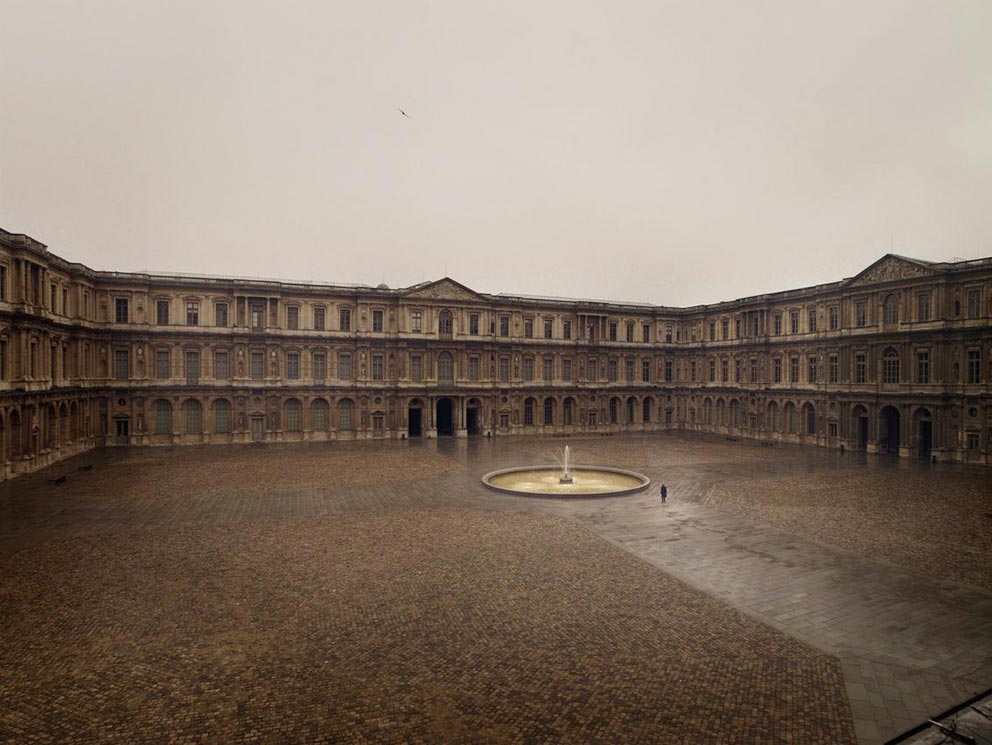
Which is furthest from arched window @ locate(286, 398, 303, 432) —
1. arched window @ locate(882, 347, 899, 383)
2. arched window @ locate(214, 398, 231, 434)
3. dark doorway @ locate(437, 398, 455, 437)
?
arched window @ locate(882, 347, 899, 383)

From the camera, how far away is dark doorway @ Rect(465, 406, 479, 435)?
57781mm

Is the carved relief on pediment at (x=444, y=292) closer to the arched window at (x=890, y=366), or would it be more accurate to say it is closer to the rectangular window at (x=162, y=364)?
the rectangular window at (x=162, y=364)

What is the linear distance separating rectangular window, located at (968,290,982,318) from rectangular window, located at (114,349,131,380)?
63.1 metres

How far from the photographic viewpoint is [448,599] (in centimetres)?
1462

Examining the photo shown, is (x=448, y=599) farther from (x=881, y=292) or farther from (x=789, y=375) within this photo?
(x=789, y=375)

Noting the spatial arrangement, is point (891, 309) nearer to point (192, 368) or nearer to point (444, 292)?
point (444, 292)

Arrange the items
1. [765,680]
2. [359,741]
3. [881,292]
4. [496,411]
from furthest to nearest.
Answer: [496,411] → [881,292] → [765,680] → [359,741]

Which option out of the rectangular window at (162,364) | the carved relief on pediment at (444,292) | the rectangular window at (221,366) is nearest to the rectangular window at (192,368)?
the rectangular window at (221,366)

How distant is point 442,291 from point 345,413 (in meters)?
14.9

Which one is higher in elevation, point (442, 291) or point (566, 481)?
point (442, 291)

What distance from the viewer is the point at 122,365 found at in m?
46.9

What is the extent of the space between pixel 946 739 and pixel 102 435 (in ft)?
177

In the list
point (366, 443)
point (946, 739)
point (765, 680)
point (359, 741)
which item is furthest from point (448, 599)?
point (366, 443)

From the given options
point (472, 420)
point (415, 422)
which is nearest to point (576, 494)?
point (472, 420)
